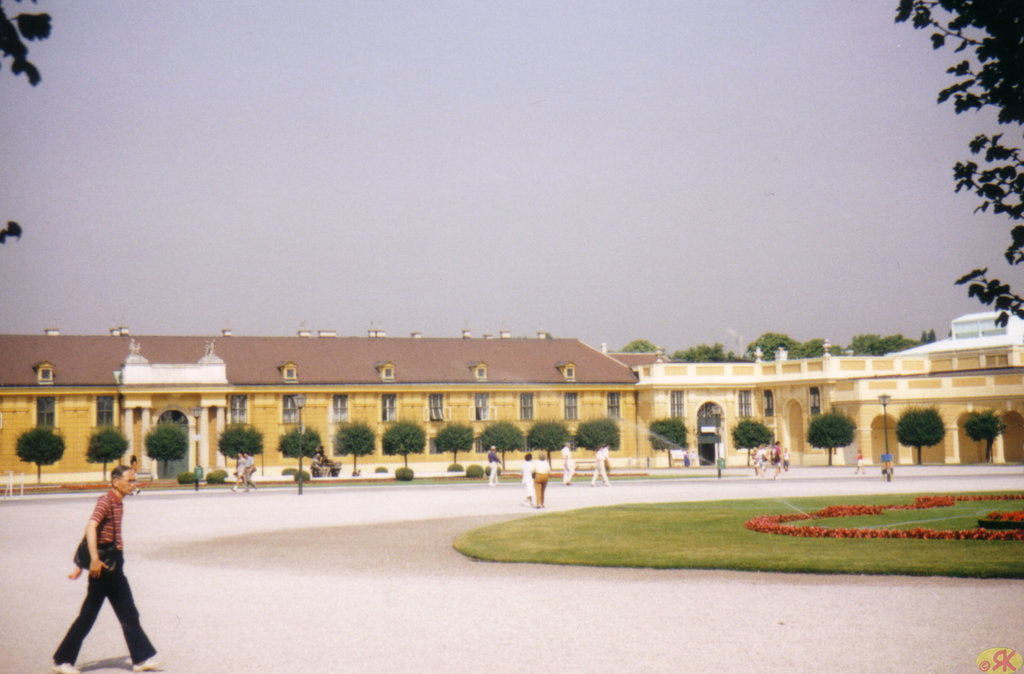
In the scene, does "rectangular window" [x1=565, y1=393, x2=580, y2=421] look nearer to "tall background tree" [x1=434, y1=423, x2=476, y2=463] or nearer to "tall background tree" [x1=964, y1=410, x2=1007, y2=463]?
"tall background tree" [x1=434, y1=423, x2=476, y2=463]

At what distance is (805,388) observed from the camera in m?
73.8

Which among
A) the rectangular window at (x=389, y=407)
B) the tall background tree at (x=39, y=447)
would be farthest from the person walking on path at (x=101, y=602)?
the rectangular window at (x=389, y=407)

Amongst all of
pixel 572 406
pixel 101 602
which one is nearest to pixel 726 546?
pixel 101 602

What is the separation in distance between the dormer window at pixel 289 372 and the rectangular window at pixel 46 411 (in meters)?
14.1

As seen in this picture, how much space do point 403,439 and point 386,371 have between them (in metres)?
7.88

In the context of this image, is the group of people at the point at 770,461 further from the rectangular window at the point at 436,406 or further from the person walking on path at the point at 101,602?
the person walking on path at the point at 101,602

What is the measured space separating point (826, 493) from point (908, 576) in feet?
68.4

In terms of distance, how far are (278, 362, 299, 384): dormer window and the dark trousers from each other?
60882 millimetres

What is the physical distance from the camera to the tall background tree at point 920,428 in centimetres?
6556

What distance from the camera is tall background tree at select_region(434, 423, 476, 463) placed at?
6669 cm

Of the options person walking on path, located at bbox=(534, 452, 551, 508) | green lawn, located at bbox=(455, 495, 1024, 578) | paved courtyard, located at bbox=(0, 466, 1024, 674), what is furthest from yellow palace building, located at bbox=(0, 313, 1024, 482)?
paved courtyard, located at bbox=(0, 466, 1024, 674)

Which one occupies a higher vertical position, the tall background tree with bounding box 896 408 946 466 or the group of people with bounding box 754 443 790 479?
the tall background tree with bounding box 896 408 946 466

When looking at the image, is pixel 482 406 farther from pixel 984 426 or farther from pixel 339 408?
pixel 984 426

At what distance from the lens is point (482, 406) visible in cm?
7412
